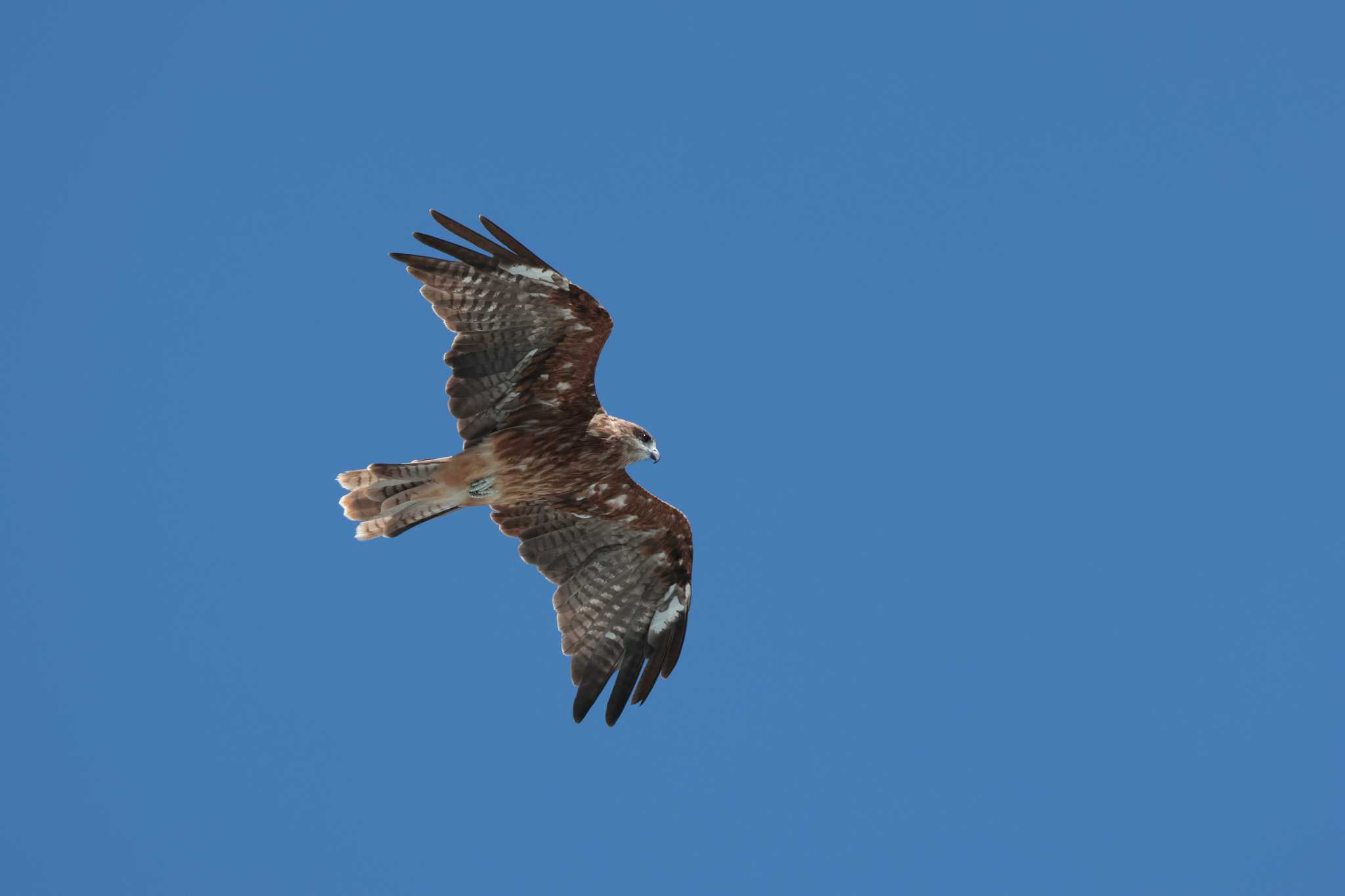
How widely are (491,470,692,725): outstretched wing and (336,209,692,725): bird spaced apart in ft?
0.04

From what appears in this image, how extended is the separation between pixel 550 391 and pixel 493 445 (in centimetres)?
63

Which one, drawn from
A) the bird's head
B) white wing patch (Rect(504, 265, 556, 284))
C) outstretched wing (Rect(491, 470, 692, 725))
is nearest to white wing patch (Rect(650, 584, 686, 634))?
outstretched wing (Rect(491, 470, 692, 725))

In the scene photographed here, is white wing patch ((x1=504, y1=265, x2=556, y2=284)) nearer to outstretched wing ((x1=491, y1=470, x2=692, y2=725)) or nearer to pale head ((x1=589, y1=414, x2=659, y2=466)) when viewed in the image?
pale head ((x1=589, y1=414, x2=659, y2=466))

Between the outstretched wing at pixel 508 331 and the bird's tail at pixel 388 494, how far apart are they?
49cm

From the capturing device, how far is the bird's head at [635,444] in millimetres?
11766

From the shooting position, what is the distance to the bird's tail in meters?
11.6

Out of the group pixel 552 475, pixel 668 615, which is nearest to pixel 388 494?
pixel 552 475

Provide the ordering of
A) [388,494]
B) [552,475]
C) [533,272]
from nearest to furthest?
→ [533,272]
[388,494]
[552,475]

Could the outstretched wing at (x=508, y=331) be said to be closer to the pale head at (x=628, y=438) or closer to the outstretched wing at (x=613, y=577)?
the pale head at (x=628, y=438)

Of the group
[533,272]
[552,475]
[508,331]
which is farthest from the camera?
[552,475]

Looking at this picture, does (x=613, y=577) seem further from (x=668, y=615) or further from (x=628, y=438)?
(x=628, y=438)

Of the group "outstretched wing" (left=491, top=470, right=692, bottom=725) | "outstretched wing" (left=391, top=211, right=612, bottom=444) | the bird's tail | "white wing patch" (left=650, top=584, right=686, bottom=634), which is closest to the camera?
"outstretched wing" (left=391, top=211, right=612, bottom=444)

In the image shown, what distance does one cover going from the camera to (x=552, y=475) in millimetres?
11875

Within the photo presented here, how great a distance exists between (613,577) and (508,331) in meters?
2.68
